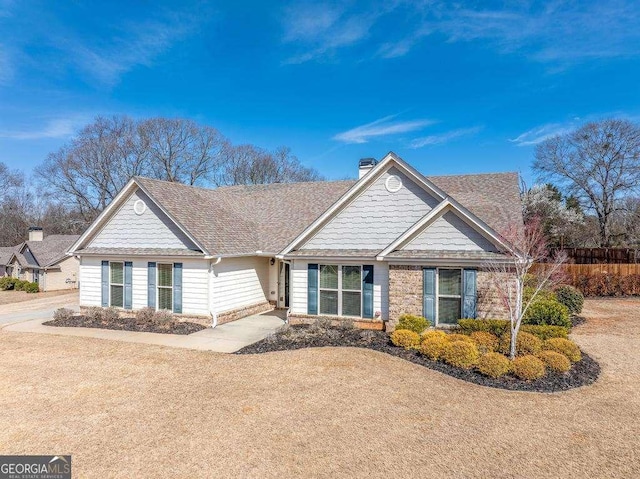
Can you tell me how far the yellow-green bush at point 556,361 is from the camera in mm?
9047

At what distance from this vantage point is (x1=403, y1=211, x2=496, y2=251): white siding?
12.4 metres

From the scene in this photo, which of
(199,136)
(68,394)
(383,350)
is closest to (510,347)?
(383,350)

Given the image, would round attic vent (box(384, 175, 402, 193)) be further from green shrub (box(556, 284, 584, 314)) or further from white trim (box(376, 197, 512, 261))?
green shrub (box(556, 284, 584, 314))

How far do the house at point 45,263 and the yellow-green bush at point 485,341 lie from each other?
28.6 meters

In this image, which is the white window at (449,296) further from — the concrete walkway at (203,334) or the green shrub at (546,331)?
the concrete walkway at (203,334)

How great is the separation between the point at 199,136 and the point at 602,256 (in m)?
40.5

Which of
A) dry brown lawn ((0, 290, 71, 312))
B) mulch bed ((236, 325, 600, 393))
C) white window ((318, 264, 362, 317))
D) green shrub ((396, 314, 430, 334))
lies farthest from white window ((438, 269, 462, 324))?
dry brown lawn ((0, 290, 71, 312))

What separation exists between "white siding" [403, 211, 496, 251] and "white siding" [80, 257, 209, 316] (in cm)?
778

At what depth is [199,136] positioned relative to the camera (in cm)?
4522

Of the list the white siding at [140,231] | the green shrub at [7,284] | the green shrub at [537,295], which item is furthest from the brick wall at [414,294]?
the green shrub at [7,284]

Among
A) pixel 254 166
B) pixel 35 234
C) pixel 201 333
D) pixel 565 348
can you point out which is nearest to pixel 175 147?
pixel 254 166

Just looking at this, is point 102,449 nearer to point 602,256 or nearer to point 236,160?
point 602,256

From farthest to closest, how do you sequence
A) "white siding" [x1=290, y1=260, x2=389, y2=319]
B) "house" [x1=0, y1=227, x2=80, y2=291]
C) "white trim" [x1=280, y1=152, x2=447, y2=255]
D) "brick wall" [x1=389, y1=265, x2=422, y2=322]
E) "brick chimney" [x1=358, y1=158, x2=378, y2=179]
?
1. "house" [x1=0, y1=227, x2=80, y2=291]
2. "brick chimney" [x1=358, y1=158, x2=378, y2=179]
3. "white siding" [x1=290, y1=260, x2=389, y2=319]
4. "white trim" [x1=280, y1=152, x2=447, y2=255]
5. "brick wall" [x1=389, y1=265, x2=422, y2=322]

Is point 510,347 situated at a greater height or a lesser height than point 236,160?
lesser
